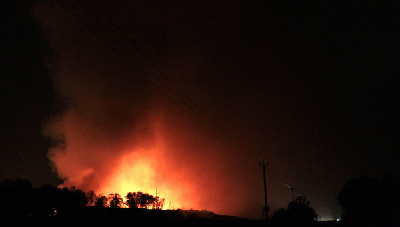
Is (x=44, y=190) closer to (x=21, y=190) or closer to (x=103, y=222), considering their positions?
(x=21, y=190)

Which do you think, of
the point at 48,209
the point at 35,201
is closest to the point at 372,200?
the point at 48,209

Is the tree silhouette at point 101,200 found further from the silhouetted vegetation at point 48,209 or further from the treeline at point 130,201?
the silhouetted vegetation at point 48,209

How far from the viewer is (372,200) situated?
7269 cm

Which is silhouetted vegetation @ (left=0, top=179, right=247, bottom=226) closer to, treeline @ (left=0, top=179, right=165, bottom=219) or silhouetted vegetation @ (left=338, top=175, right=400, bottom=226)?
treeline @ (left=0, top=179, right=165, bottom=219)

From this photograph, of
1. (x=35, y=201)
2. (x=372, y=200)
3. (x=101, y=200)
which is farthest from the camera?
(x=101, y=200)

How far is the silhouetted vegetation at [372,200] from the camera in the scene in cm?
6438

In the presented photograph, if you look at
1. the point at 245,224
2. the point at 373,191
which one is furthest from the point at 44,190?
the point at 373,191

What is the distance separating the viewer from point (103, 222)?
2867 cm

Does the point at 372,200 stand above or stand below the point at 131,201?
below

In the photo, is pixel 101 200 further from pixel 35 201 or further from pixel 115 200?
pixel 35 201

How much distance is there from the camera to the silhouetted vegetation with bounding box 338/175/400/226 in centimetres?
6438

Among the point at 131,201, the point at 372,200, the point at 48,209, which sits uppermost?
the point at 131,201

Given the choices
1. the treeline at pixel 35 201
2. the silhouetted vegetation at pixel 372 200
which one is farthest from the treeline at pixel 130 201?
the silhouetted vegetation at pixel 372 200

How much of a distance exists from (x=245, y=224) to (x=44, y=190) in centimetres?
5196
